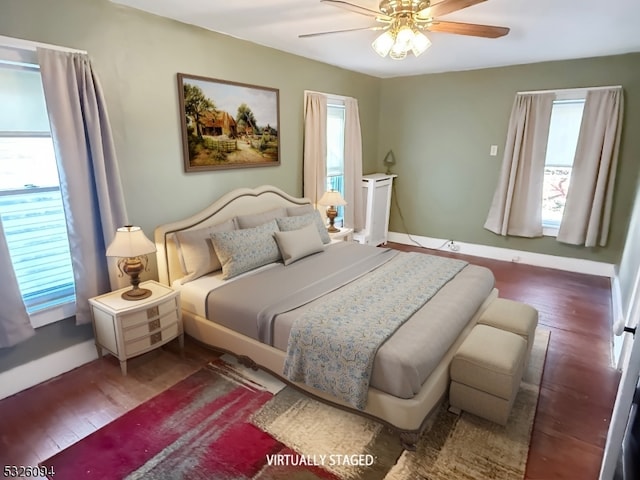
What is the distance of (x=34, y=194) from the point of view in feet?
7.65

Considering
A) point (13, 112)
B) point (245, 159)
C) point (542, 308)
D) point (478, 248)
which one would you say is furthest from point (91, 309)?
point (478, 248)

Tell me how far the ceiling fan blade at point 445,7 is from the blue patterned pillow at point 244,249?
1941mm

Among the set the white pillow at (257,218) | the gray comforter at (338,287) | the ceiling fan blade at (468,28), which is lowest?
the gray comforter at (338,287)

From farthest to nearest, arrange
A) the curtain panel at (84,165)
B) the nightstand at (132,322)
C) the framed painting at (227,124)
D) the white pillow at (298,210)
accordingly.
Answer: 1. the white pillow at (298,210)
2. the framed painting at (227,124)
3. the nightstand at (132,322)
4. the curtain panel at (84,165)

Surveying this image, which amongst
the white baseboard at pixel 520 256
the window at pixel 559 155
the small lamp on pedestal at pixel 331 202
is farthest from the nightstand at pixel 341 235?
the window at pixel 559 155

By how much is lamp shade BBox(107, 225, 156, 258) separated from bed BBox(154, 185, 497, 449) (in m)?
0.47

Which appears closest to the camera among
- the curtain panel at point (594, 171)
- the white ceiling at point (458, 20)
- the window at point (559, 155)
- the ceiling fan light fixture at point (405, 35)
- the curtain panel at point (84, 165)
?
the ceiling fan light fixture at point (405, 35)

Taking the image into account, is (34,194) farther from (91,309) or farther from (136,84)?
(136,84)

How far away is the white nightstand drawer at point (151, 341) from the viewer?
2.41 m

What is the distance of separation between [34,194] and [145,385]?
1414 mm

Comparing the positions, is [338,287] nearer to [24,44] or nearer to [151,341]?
[151,341]

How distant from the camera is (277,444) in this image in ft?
6.33

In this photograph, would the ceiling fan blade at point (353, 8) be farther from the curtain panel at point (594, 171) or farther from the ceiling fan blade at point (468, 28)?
the curtain panel at point (594, 171)

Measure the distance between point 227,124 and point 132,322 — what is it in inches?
75.6
